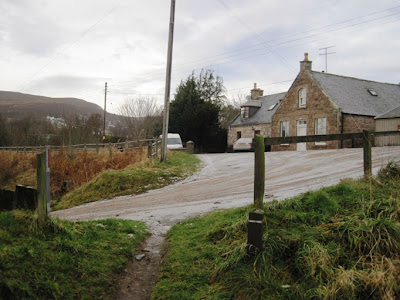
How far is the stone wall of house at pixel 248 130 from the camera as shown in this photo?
38.5m

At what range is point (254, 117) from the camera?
42.4m

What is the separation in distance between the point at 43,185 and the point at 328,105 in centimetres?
2834

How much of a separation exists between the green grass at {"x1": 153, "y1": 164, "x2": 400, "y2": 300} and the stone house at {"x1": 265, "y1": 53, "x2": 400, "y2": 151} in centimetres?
2525

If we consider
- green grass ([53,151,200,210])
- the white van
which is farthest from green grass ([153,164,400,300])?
the white van

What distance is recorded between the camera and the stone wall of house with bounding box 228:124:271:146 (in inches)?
1516

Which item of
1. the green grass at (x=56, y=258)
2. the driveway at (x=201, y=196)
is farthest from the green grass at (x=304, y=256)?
the driveway at (x=201, y=196)

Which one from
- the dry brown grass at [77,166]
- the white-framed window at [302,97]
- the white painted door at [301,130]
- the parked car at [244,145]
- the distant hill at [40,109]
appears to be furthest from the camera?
the distant hill at [40,109]

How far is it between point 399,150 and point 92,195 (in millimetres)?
10149

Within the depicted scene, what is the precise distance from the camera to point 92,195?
13.0 meters

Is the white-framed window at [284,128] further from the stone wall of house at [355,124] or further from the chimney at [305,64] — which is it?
the stone wall of house at [355,124]

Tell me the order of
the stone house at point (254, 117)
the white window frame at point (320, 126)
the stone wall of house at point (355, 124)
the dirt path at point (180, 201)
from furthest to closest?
the stone house at point (254, 117), the white window frame at point (320, 126), the stone wall of house at point (355, 124), the dirt path at point (180, 201)

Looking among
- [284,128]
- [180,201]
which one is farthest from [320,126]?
[180,201]

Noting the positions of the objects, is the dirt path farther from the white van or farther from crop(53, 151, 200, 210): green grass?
the white van

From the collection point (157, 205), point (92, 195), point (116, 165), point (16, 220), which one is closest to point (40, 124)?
point (116, 165)
